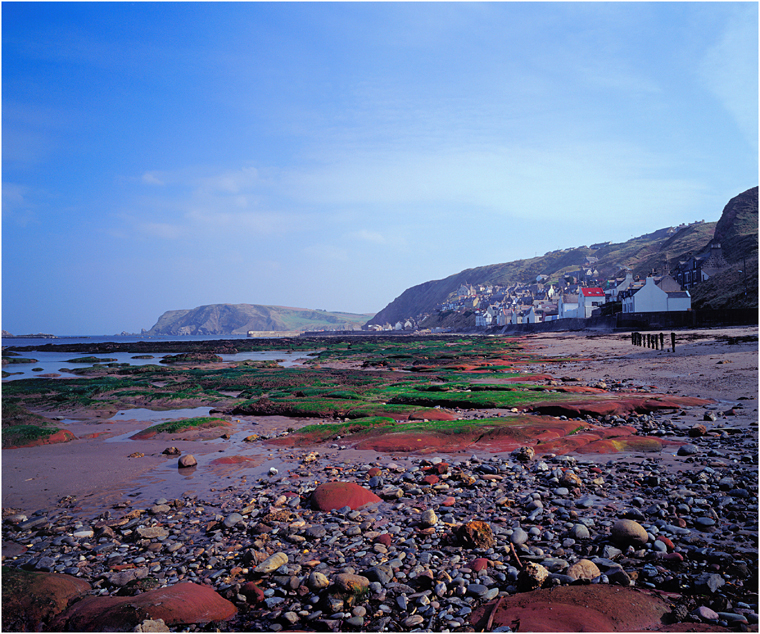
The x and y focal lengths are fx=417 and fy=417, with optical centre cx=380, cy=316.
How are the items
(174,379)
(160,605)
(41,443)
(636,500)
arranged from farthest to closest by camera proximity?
1. (174,379)
2. (41,443)
3. (636,500)
4. (160,605)

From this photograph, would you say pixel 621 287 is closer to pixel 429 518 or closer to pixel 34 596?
pixel 429 518

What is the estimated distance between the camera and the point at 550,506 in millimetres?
5695

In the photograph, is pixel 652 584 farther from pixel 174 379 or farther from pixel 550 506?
pixel 174 379

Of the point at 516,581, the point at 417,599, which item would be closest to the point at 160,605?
the point at 417,599

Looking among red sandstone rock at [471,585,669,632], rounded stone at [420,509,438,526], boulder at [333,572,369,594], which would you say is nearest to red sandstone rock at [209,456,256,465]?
rounded stone at [420,509,438,526]

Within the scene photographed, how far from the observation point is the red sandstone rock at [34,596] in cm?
379

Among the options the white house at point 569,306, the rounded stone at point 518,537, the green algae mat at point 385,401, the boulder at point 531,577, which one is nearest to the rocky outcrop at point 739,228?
the white house at point 569,306

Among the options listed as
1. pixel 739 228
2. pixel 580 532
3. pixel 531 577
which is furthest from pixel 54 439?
pixel 739 228

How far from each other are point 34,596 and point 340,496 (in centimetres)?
348

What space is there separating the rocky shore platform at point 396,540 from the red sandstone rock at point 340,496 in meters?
0.03

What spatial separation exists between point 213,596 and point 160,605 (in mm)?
450

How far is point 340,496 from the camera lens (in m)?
6.15

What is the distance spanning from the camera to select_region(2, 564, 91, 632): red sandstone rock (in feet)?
12.4

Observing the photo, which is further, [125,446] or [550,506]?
[125,446]
